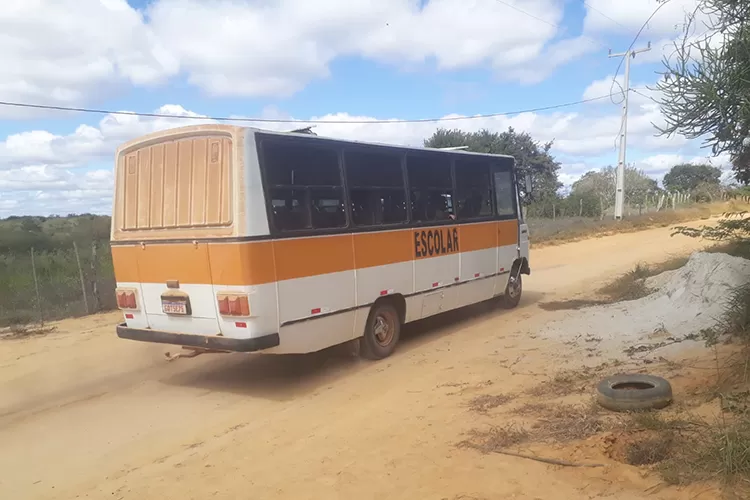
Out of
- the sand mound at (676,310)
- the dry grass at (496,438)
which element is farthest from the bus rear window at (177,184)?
the sand mound at (676,310)

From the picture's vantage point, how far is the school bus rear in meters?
6.54

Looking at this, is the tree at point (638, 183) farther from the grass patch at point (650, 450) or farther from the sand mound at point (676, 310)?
the grass patch at point (650, 450)

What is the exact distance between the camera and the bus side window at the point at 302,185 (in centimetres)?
685

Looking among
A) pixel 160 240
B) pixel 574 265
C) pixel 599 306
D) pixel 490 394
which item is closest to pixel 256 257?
pixel 160 240

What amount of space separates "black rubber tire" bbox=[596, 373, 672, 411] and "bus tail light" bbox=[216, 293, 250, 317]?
11.8 ft

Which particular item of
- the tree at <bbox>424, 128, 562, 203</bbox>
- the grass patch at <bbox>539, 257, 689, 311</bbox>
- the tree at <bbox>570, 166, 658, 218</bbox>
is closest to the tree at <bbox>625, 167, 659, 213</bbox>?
the tree at <bbox>570, 166, 658, 218</bbox>

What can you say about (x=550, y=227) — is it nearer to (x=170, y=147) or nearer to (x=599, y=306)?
(x=599, y=306)

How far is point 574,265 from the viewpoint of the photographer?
1886 centimetres

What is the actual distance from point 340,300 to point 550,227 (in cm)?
2269

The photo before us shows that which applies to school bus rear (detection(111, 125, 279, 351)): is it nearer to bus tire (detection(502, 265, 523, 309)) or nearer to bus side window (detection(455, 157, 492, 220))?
bus side window (detection(455, 157, 492, 220))

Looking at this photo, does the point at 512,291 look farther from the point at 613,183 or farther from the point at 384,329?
the point at 613,183

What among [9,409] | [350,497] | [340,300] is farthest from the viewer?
[340,300]

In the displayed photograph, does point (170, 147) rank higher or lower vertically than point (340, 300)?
higher

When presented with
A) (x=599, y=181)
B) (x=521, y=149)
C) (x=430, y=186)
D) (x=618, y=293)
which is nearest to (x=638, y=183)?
(x=599, y=181)
